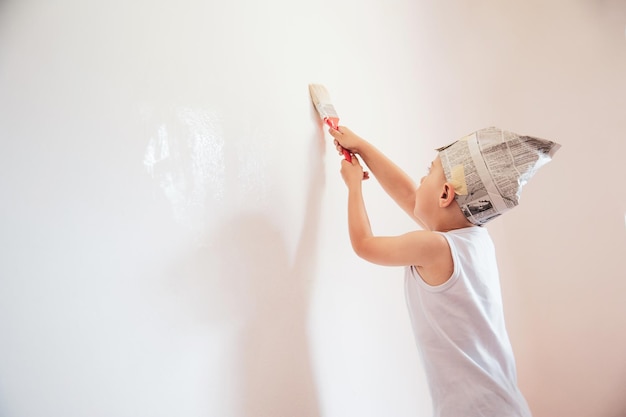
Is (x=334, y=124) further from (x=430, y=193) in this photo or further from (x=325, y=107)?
(x=430, y=193)

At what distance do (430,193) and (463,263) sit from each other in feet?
0.51

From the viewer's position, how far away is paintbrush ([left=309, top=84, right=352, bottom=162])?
2.57ft

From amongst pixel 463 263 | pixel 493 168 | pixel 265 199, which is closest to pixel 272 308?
pixel 265 199

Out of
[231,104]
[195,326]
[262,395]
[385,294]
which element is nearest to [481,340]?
[385,294]

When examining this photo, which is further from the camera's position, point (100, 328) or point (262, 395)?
point (262, 395)

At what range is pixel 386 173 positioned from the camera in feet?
2.77

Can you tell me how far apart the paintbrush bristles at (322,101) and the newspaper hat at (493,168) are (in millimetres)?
277

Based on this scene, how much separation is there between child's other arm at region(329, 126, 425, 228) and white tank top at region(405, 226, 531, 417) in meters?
0.17

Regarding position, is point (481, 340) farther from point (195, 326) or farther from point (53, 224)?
point (53, 224)

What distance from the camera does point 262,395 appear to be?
2.27 ft

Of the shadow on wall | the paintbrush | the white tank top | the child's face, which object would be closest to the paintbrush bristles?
the paintbrush

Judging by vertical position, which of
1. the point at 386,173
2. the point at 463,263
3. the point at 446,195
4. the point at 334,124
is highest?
the point at 334,124

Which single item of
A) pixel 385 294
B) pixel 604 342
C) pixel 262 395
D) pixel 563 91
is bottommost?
pixel 604 342

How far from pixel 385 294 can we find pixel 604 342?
92cm
